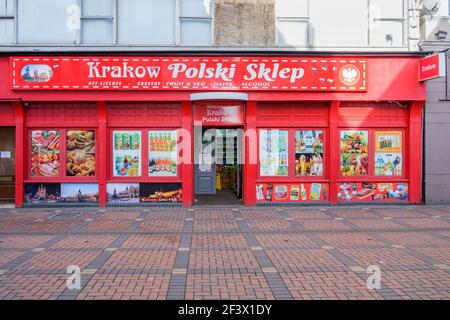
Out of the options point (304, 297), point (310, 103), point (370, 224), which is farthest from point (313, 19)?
point (304, 297)

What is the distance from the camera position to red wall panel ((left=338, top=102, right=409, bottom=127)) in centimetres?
1332

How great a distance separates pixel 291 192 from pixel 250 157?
1807mm

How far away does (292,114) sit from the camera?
1327cm

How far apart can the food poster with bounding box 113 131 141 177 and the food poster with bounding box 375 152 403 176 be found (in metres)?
8.08

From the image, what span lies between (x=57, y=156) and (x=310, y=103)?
28.3ft

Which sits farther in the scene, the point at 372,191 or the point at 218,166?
the point at 218,166

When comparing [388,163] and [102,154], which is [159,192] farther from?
[388,163]

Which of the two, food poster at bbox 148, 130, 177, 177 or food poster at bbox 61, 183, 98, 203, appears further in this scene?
food poster at bbox 148, 130, 177, 177

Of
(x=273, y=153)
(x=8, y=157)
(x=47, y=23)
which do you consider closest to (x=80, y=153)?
(x=8, y=157)

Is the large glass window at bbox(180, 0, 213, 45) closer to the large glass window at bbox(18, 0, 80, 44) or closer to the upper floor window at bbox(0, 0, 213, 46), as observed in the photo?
the upper floor window at bbox(0, 0, 213, 46)

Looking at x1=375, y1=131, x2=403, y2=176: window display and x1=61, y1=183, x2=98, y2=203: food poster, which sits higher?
x1=375, y1=131, x2=403, y2=176: window display

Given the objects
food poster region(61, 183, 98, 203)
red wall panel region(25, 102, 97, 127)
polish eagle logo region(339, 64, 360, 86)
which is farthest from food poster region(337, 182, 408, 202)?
red wall panel region(25, 102, 97, 127)

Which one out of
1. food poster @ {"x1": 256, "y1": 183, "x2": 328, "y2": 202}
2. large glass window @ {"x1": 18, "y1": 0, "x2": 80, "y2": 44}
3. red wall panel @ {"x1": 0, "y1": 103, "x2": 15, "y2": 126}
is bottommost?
food poster @ {"x1": 256, "y1": 183, "x2": 328, "y2": 202}

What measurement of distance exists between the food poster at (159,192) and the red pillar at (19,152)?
3.82 metres
